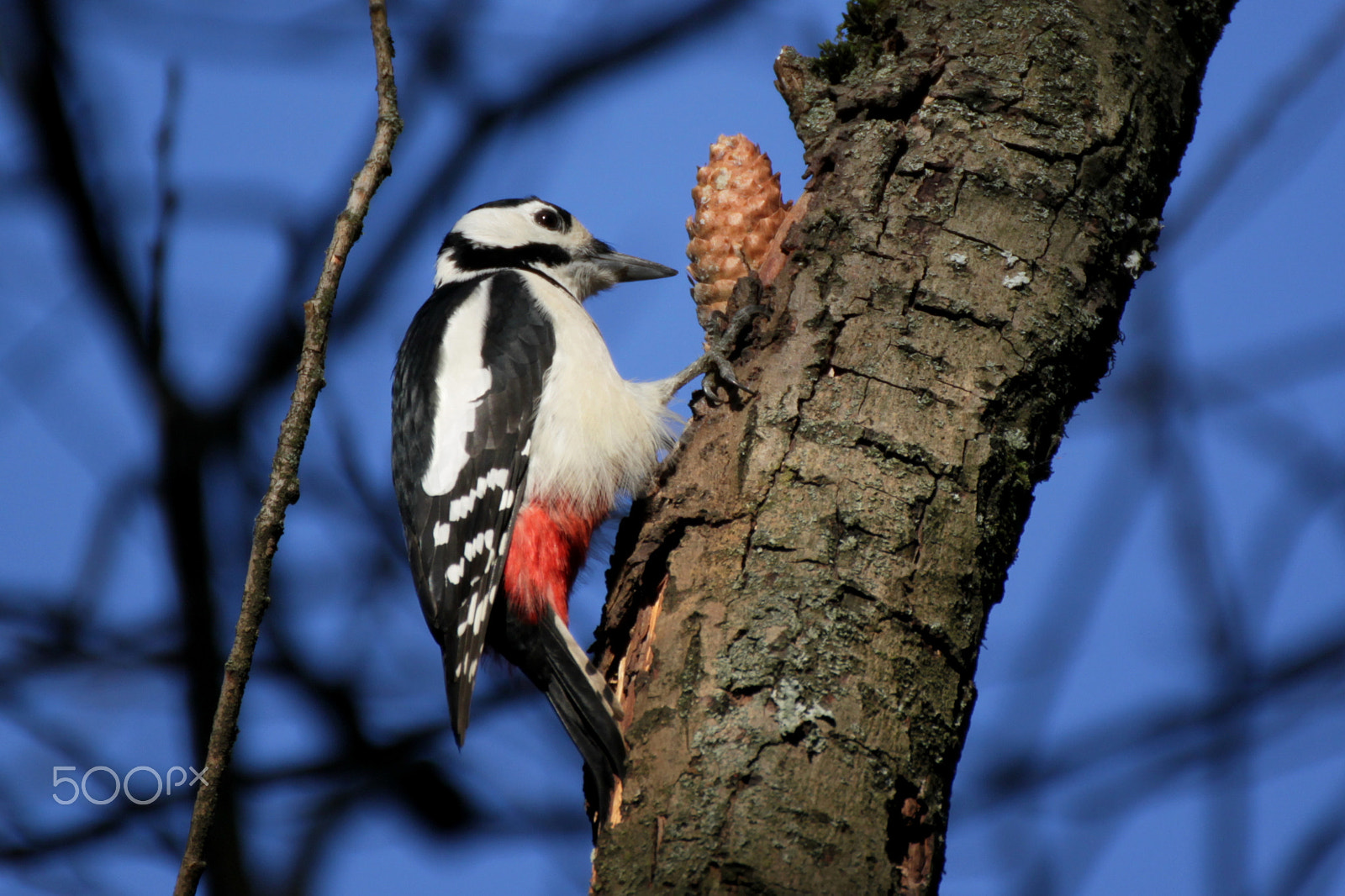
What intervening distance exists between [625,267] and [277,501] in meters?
2.40

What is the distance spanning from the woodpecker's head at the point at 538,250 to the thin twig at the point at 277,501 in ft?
6.70

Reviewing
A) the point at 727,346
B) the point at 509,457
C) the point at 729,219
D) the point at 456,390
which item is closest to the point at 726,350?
the point at 727,346

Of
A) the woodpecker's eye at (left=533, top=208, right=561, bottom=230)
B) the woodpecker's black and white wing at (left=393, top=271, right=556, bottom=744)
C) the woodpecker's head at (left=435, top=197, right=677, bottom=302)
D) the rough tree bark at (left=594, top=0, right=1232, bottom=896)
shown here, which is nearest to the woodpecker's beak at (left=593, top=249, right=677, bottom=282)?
the woodpecker's head at (left=435, top=197, right=677, bottom=302)

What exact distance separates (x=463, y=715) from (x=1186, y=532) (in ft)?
7.37

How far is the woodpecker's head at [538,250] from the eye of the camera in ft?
13.2

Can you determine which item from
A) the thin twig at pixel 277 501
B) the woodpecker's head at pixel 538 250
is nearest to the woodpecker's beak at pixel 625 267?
the woodpecker's head at pixel 538 250

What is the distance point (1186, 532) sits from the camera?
336 cm

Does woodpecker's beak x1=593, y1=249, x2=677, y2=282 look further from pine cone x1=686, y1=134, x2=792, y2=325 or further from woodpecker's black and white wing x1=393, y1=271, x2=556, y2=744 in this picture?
pine cone x1=686, y1=134, x2=792, y2=325

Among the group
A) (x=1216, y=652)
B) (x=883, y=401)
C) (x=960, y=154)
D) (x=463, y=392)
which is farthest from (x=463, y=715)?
(x=1216, y=652)

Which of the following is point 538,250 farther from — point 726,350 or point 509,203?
point 726,350

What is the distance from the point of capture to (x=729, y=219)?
8.69ft

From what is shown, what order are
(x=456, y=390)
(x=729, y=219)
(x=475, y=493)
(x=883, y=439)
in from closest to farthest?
(x=883, y=439) → (x=729, y=219) → (x=475, y=493) → (x=456, y=390)

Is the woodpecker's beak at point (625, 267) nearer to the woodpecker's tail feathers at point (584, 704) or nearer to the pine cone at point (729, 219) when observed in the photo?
the pine cone at point (729, 219)

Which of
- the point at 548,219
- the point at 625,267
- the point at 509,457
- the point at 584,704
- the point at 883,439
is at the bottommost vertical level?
the point at 584,704
